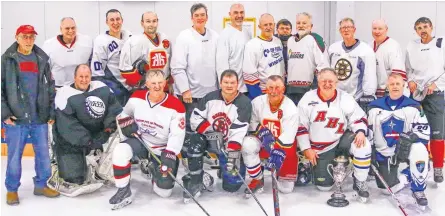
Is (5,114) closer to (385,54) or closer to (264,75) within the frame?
(264,75)

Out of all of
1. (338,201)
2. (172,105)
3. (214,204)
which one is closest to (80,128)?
(172,105)

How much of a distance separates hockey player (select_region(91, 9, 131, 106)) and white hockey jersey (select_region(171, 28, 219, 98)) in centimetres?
43

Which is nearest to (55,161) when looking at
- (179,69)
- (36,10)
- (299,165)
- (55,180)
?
(55,180)

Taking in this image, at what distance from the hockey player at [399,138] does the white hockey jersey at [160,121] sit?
122 cm

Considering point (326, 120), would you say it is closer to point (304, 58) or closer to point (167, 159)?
point (304, 58)

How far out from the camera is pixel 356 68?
3.74m

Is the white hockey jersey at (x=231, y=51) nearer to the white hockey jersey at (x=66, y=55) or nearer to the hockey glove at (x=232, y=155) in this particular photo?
the hockey glove at (x=232, y=155)

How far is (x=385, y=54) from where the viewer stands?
12.6ft

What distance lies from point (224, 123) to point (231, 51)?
0.62 metres

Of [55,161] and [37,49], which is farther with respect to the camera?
[55,161]

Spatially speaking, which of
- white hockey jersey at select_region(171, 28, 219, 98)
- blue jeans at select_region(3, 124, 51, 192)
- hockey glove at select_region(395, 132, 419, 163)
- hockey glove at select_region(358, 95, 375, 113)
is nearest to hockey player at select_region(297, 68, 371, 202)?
hockey glove at select_region(395, 132, 419, 163)

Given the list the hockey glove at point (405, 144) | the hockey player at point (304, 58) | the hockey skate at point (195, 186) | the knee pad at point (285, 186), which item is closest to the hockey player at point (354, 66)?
the hockey player at point (304, 58)

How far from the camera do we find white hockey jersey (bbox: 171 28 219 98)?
3738mm

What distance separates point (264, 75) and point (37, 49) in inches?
60.1
